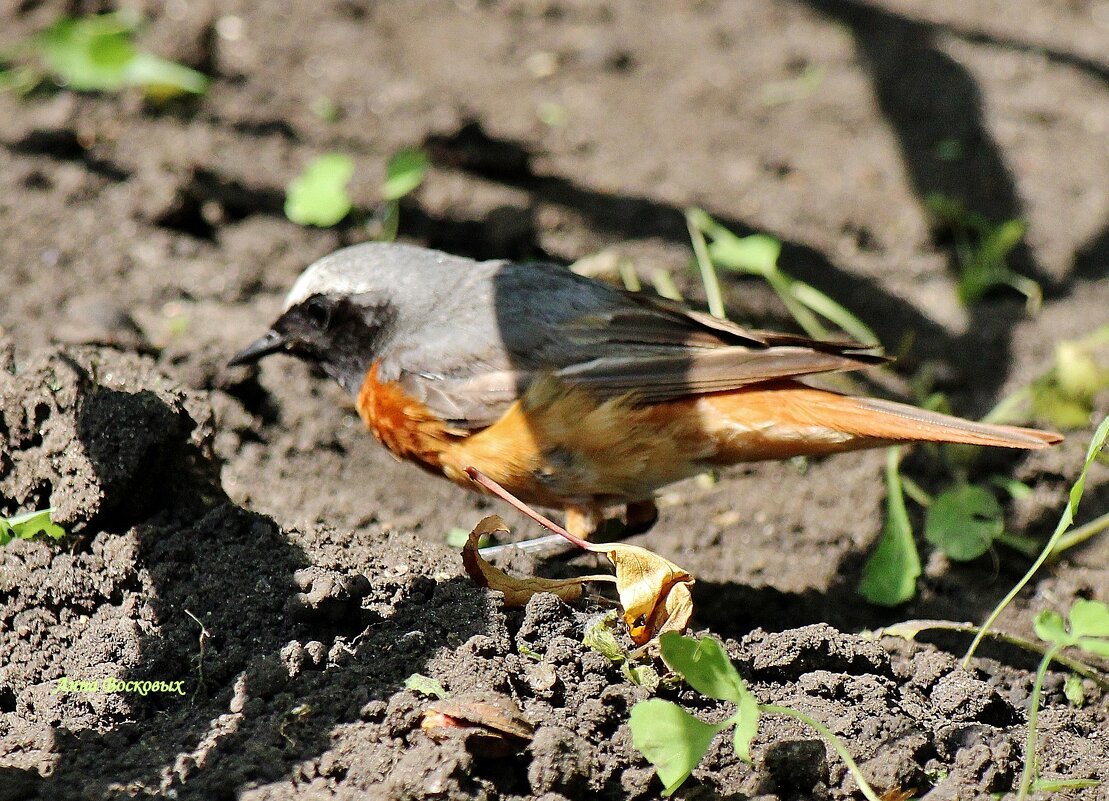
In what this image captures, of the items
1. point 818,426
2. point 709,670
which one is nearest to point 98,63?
point 818,426

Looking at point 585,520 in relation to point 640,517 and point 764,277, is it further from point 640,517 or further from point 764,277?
point 764,277

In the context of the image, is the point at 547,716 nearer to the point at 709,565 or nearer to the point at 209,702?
the point at 209,702

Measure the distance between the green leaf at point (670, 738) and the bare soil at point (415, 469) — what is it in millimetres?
237

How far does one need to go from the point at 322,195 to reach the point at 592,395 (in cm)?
216

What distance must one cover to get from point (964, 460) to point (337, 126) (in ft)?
14.3

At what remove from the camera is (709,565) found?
5137mm

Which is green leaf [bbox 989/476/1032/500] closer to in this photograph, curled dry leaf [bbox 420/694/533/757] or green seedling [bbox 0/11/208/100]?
curled dry leaf [bbox 420/694/533/757]

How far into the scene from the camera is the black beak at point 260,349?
5.41 m

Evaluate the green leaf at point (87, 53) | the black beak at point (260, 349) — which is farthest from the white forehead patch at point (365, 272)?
the green leaf at point (87, 53)

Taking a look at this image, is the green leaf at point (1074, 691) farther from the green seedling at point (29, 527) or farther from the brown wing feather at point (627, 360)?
the green seedling at point (29, 527)

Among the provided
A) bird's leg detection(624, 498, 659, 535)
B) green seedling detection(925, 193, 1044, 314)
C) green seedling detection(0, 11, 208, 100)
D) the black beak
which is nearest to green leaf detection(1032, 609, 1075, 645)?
bird's leg detection(624, 498, 659, 535)

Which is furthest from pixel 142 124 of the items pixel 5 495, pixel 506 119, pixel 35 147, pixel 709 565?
pixel 709 565

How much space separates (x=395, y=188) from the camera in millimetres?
6168

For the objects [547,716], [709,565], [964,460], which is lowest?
[709,565]
